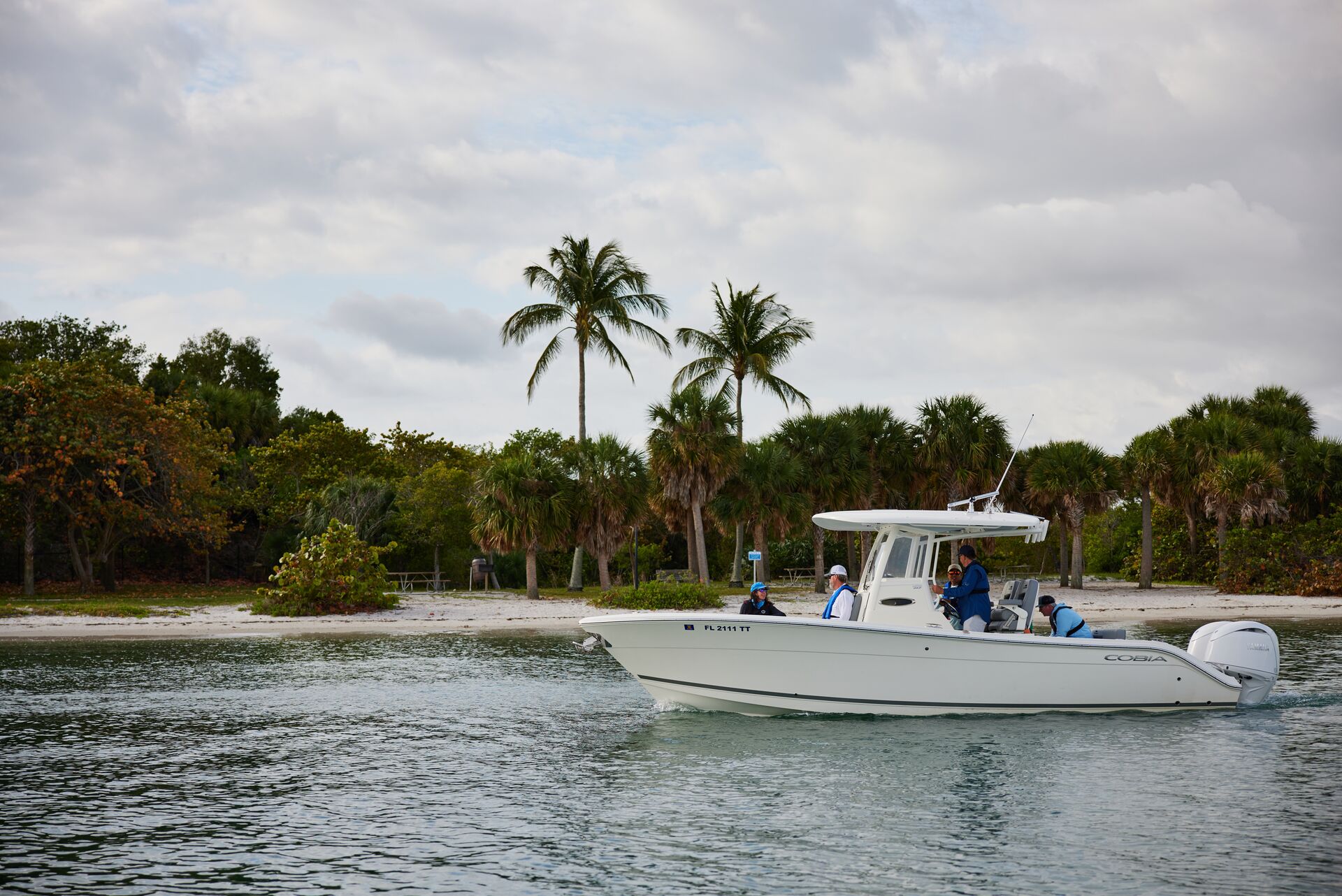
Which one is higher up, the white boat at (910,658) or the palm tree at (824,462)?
the palm tree at (824,462)

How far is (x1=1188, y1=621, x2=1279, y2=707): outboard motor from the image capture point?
14461 mm

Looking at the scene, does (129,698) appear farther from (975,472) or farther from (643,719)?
(975,472)

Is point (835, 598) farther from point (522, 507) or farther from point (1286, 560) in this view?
point (1286, 560)

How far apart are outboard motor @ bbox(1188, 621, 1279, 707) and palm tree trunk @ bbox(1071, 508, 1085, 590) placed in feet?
90.2

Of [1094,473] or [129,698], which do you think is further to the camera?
[1094,473]

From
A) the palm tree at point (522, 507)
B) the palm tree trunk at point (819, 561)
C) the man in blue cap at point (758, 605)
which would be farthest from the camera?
the palm tree trunk at point (819, 561)

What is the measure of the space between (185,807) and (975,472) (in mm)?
35363

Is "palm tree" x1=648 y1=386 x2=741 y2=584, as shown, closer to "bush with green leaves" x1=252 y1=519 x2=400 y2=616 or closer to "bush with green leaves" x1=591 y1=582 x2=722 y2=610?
"bush with green leaves" x1=591 y1=582 x2=722 y2=610

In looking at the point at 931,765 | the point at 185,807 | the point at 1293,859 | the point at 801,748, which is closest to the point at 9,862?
the point at 185,807

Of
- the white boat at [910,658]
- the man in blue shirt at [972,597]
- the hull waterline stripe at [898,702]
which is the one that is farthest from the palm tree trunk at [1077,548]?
the man in blue shirt at [972,597]

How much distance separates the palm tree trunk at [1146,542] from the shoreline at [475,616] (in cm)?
398

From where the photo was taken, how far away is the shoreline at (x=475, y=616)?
97.5 feet

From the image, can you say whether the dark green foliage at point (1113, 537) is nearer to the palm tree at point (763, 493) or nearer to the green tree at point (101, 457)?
the palm tree at point (763, 493)

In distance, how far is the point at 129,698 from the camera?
17281 mm
